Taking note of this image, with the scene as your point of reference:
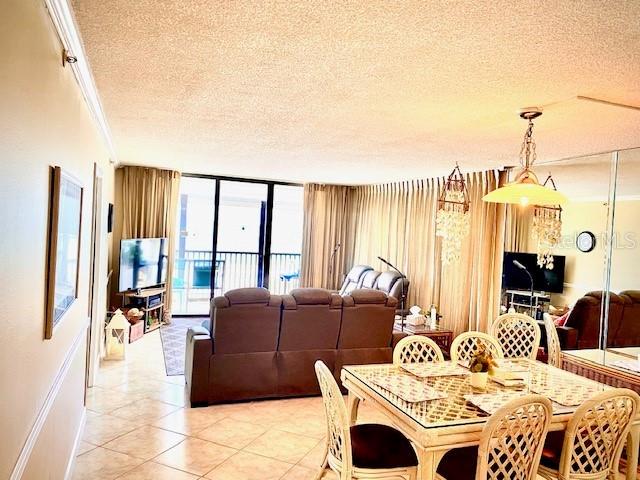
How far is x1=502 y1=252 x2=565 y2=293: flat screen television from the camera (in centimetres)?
459

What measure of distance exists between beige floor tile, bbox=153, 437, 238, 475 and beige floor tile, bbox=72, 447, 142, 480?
188 mm

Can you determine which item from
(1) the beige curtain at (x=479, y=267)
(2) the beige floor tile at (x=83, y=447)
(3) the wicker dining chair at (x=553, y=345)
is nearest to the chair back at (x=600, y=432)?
(3) the wicker dining chair at (x=553, y=345)

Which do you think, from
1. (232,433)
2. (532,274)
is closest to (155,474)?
(232,433)

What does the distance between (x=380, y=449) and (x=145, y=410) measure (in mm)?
2335

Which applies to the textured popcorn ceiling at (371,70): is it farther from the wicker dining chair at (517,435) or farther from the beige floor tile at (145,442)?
the beige floor tile at (145,442)

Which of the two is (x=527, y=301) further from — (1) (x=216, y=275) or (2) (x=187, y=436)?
(1) (x=216, y=275)

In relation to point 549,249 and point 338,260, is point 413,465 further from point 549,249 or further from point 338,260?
point 338,260

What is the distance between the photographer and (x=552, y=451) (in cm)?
254

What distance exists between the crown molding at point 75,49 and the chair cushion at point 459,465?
2.69 metres

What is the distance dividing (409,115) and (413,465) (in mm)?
2184

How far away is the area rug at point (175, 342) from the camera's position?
5.21 metres

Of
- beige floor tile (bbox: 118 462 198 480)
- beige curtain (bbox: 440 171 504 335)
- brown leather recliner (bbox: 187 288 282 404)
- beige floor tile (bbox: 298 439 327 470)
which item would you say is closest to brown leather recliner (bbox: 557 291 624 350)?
beige curtain (bbox: 440 171 504 335)

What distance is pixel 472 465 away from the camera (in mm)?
2379

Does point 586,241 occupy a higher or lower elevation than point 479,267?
higher
